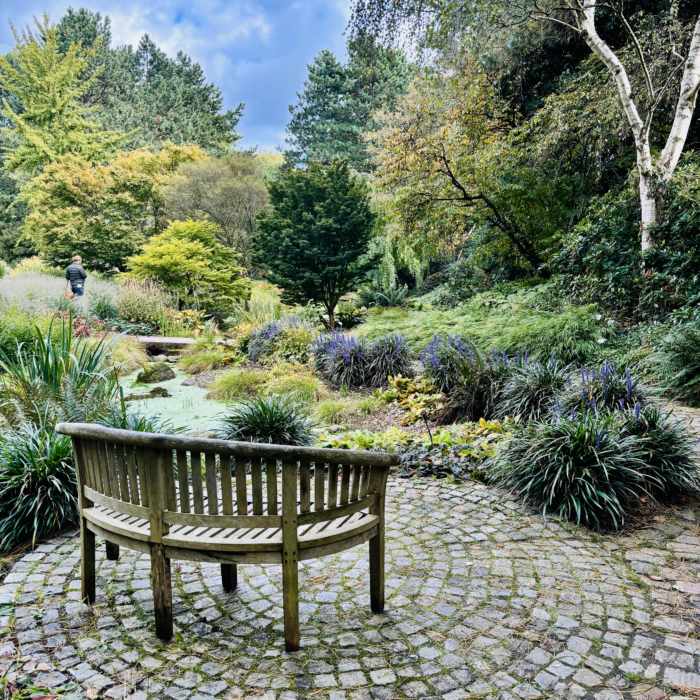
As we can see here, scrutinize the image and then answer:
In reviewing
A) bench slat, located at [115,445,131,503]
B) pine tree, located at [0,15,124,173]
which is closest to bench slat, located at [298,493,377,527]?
bench slat, located at [115,445,131,503]

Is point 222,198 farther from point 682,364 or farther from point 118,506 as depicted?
point 118,506

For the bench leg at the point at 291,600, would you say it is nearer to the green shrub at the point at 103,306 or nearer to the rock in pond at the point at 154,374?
the rock in pond at the point at 154,374

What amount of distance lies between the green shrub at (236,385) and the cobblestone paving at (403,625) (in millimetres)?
3855

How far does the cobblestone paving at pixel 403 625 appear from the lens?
166 centimetres

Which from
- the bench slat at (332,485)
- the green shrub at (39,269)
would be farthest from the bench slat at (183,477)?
the green shrub at (39,269)

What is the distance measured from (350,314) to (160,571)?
35.0 feet

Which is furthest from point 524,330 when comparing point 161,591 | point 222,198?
point 222,198

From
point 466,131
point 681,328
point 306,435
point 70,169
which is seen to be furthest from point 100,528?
point 70,169

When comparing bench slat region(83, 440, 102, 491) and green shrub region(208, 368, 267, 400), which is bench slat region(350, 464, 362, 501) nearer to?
bench slat region(83, 440, 102, 491)

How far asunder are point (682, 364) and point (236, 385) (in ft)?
17.6

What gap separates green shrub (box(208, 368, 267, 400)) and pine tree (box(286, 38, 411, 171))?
20.7 m

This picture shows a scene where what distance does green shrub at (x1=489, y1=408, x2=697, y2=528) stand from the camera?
9.79 feet

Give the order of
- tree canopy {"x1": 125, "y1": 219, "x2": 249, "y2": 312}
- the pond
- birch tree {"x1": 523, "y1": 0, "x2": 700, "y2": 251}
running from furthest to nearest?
tree canopy {"x1": 125, "y1": 219, "x2": 249, "y2": 312}, birch tree {"x1": 523, "y1": 0, "x2": 700, "y2": 251}, the pond

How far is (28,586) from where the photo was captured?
7.46 ft
